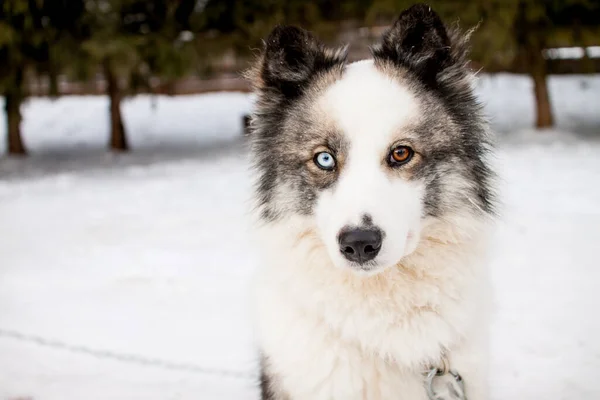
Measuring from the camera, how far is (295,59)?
8.98ft

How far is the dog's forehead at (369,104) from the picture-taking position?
241 cm

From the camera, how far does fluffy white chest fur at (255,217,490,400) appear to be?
7.99 ft

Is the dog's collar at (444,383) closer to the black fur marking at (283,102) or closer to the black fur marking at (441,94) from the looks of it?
the black fur marking at (441,94)

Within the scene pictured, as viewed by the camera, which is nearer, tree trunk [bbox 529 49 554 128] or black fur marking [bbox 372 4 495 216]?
black fur marking [bbox 372 4 495 216]

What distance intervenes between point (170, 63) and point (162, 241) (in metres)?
4.40

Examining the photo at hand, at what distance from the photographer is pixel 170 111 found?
55.3 ft

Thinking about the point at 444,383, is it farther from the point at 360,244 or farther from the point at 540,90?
the point at 540,90

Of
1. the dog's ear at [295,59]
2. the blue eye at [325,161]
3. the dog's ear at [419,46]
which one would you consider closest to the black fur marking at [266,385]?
the blue eye at [325,161]

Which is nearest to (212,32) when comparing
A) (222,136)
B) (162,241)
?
(222,136)

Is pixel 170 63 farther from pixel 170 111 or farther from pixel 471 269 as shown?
pixel 471 269

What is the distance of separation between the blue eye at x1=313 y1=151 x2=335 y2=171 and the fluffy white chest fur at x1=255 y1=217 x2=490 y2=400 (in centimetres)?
25

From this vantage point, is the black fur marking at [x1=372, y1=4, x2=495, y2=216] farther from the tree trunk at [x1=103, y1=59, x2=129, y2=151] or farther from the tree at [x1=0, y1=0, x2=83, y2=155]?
the tree trunk at [x1=103, y1=59, x2=129, y2=151]

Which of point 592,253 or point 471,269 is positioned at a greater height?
point 471,269

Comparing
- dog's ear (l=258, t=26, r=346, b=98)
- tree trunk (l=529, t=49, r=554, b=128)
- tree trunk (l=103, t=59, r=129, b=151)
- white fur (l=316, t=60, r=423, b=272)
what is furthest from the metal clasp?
tree trunk (l=103, t=59, r=129, b=151)
